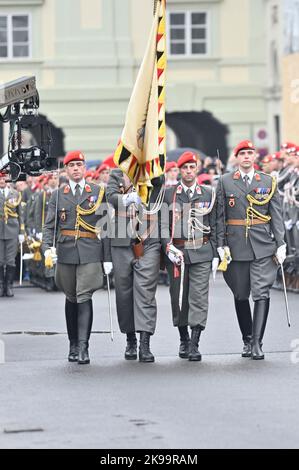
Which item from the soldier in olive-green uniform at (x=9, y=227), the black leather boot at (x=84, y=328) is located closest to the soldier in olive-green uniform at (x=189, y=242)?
the black leather boot at (x=84, y=328)

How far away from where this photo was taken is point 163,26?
14039mm

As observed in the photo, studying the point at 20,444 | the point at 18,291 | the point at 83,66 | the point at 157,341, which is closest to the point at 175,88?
the point at 83,66

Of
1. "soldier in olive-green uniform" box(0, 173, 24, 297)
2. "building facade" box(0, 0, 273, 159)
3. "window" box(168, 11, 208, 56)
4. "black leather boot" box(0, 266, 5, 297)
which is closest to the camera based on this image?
"black leather boot" box(0, 266, 5, 297)

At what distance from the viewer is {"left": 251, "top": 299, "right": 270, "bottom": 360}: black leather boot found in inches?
545

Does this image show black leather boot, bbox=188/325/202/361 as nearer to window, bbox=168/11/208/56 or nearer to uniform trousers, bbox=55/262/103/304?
uniform trousers, bbox=55/262/103/304

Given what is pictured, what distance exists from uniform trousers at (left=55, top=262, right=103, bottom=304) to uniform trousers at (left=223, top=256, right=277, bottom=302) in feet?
3.59

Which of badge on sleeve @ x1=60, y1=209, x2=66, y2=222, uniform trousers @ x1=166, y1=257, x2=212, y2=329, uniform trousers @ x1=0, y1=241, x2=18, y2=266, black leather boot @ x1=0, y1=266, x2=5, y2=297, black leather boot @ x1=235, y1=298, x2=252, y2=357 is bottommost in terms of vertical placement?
black leather boot @ x1=0, y1=266, x2=5, y2=297

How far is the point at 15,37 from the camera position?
1772 inches

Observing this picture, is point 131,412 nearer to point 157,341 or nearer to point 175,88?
point 157,341

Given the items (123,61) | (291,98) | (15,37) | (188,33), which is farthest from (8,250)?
(188,33)

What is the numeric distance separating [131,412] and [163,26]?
4.19 m

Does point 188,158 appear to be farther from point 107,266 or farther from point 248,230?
point 107,266

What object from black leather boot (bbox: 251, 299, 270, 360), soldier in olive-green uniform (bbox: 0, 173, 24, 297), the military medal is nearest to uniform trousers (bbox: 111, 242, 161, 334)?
the military medal

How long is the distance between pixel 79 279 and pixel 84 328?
0.43 m
